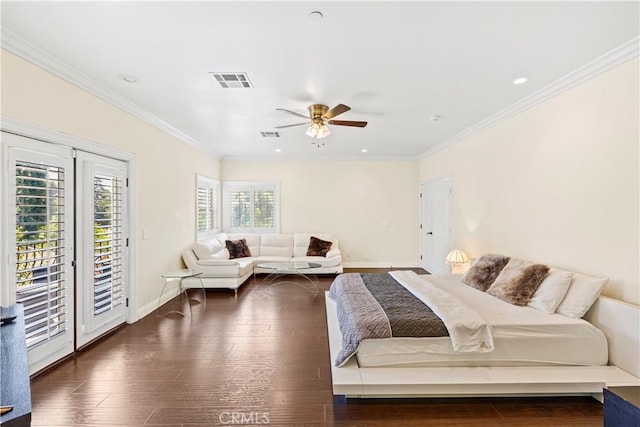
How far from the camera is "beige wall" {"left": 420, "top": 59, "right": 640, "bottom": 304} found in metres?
2.55

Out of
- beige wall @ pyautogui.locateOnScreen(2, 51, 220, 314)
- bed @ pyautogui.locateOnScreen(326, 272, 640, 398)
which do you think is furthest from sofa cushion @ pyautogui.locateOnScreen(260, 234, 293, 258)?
bed @ pyautogui.locateOnScreen(326, 272, 640, 398)

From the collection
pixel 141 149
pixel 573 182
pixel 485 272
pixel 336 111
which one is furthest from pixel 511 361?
pixel 141 149

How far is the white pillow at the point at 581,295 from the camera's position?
2.62 m

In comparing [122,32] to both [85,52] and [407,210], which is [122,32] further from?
[407,210]

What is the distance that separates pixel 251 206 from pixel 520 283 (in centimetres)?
597

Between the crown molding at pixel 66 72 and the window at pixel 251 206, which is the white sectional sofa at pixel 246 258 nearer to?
the window at pixel 251 206

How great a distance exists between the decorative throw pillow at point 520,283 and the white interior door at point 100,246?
14.5 feet

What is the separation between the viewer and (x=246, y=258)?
21.7 feet

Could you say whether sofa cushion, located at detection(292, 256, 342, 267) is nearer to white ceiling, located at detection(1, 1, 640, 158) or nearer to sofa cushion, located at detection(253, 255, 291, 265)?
sofa cushion, located at detection(253, 255, 291, 265)

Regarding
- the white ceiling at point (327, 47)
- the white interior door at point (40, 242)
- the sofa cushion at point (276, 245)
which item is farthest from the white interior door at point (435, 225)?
the white interior door at point (40, 242)

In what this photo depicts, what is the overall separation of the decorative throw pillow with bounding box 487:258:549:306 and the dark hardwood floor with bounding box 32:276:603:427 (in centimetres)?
92

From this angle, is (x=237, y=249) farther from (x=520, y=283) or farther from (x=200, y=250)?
(x=520, y=283)

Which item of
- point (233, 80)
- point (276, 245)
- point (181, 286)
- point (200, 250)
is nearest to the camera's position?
point (233, 80)

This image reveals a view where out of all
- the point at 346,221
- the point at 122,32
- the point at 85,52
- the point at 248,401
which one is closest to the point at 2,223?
the point at 85,52
